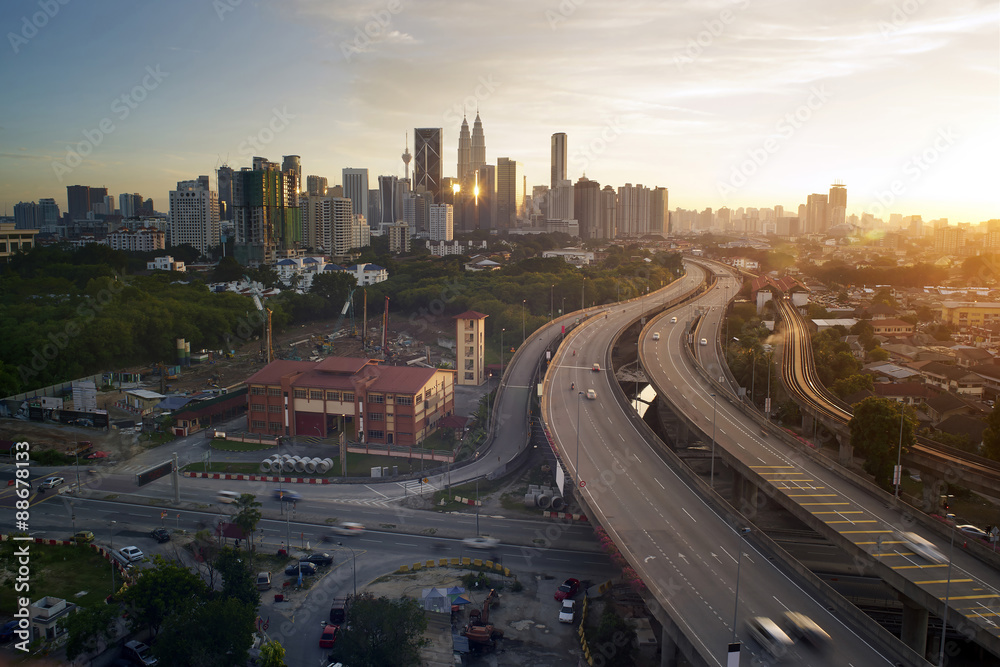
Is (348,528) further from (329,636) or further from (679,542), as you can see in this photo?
(679,542)

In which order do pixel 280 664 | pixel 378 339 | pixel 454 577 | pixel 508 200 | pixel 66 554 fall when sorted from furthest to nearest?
pixel 508 200 → pixel 378 339 → pixel 66 554 → pixel 454 577 → pixel 280 664

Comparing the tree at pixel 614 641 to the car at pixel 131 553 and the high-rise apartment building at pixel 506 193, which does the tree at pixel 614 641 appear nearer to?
the car at pixel 131 553

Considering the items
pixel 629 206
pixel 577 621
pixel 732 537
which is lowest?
pixel 577 621

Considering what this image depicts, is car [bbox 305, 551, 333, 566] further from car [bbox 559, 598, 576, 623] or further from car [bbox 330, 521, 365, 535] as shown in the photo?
car [bbox 559, 598, 576, 623]

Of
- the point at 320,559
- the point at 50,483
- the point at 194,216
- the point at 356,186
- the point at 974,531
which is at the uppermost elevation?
the point at 356,186

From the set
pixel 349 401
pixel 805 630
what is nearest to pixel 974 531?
pixel 805 630

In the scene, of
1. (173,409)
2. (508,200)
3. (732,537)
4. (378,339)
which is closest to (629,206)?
(508,200)

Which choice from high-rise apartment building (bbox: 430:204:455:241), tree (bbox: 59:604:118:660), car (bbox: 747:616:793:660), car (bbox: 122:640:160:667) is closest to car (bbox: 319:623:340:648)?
car (bbox: 122:640:160:667)

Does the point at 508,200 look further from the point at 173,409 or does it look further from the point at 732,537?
the point at 732,537
